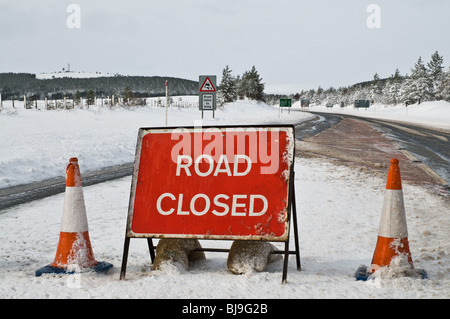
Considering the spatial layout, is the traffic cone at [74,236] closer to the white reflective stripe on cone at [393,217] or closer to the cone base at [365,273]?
the cone base at [365,273]

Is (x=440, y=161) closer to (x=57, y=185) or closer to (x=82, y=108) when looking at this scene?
(x=57, y=185)

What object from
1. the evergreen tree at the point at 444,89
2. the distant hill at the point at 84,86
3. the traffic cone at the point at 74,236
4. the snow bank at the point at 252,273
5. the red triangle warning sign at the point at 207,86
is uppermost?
the distant hill at the point at 84,86

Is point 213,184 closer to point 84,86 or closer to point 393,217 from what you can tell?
point 393,217

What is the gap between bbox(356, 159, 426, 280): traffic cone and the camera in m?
3.64

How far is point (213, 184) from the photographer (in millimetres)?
3822

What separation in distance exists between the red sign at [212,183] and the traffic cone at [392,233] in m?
0.89

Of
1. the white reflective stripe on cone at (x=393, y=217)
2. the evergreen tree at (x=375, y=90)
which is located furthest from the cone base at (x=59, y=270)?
the evergreen tree at (x=375, y=90)

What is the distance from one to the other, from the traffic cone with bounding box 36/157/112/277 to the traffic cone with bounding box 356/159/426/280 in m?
2.40

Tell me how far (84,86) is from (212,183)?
439ft

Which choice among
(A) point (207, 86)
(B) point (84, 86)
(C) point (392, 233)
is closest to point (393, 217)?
(C) point (392, 233)

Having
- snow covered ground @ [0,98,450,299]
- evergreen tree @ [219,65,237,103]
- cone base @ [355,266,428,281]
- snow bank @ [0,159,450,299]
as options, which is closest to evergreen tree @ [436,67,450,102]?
evergreen tree @ [219,65,237,103]

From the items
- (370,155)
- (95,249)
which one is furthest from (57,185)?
(370,155)

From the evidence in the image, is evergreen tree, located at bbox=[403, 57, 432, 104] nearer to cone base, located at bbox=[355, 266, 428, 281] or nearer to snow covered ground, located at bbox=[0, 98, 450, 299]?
snow covered ground, located at bbox=[0, 98, 450, 299]

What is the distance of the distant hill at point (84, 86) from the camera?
110750mm
